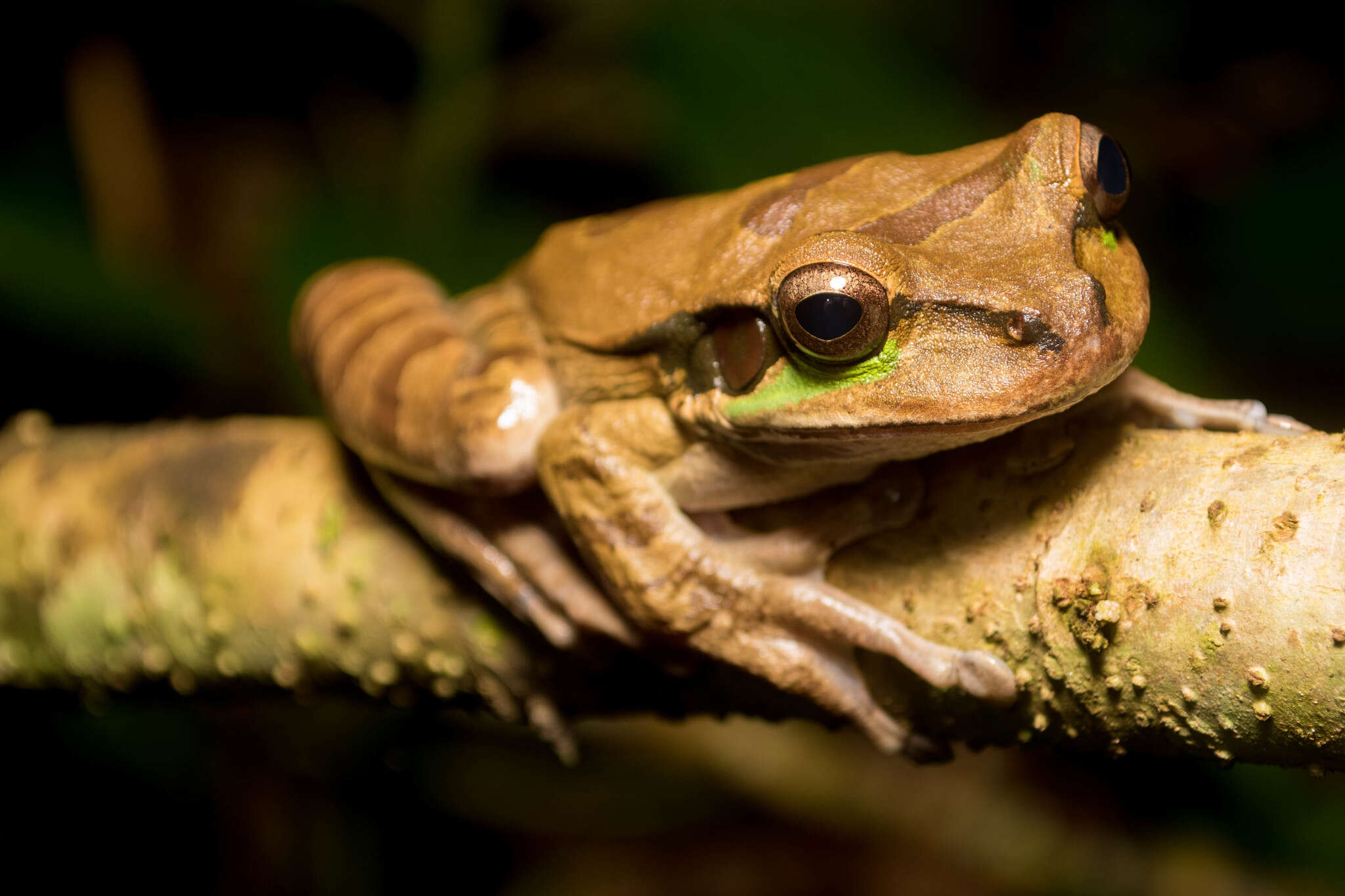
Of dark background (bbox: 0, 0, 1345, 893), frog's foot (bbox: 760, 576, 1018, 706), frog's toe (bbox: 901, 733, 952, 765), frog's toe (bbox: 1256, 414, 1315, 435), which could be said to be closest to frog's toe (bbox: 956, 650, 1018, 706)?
frog's foot (bbox: 760, 576, 1018, 706)

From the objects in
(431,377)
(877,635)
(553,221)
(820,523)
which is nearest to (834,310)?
(820,523)

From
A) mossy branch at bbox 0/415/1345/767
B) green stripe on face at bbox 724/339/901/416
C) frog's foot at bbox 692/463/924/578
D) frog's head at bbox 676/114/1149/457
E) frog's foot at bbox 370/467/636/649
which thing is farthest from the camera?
frog's foot at bbox 370/467/636/649

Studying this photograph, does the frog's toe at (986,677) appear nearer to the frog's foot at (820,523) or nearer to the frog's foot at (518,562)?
the frog's foot at (820,523)

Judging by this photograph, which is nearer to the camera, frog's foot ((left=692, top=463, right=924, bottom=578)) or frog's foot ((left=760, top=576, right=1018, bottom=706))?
frog's foot ((left=760, top=576, right=1018, bottom=706))

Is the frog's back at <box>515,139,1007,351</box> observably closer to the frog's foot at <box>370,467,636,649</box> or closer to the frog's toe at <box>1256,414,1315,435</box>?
the frog's foot at <box>370,467,636,649</box>

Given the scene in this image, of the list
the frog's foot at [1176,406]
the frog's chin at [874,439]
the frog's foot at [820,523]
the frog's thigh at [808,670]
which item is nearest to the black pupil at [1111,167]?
the frog's foot at [1176,406]

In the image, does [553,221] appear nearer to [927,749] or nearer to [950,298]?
[950,298]

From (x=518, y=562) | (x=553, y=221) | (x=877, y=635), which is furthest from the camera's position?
(x=553, y=221)

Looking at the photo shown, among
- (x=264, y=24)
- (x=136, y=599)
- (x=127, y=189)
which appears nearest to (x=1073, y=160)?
(x=136, y=599)
